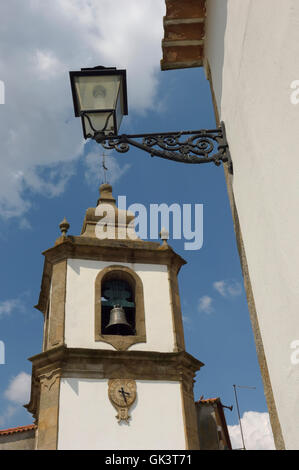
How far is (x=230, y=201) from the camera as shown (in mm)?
4105

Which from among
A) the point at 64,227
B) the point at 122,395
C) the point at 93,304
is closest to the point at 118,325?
the point at 93,304

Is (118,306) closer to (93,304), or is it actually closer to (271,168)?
(93,304)

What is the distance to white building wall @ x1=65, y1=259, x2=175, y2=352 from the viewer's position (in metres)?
13.1

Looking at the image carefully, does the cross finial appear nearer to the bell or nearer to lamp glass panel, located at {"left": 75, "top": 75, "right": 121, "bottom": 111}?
the bell

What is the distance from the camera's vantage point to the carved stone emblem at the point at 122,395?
39.5 ft

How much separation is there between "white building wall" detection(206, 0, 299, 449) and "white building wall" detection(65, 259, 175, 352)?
1019 centimetres

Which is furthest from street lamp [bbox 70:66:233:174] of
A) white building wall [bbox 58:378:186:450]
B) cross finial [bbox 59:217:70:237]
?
cross finial [bbox 59:217:70:237]

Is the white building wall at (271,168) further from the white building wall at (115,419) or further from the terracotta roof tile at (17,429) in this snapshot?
the terracotta roof tile at (17,429)

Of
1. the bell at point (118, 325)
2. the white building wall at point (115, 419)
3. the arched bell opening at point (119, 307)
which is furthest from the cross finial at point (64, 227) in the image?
the white building wall at point (115, 419)

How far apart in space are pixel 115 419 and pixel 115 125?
9271mm

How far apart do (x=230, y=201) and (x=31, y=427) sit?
12738 millimetres

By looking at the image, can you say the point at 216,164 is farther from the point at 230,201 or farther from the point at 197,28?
the point at 197,28

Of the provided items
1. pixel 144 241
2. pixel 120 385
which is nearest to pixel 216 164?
pixel 120 385

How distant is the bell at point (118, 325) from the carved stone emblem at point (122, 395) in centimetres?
142
